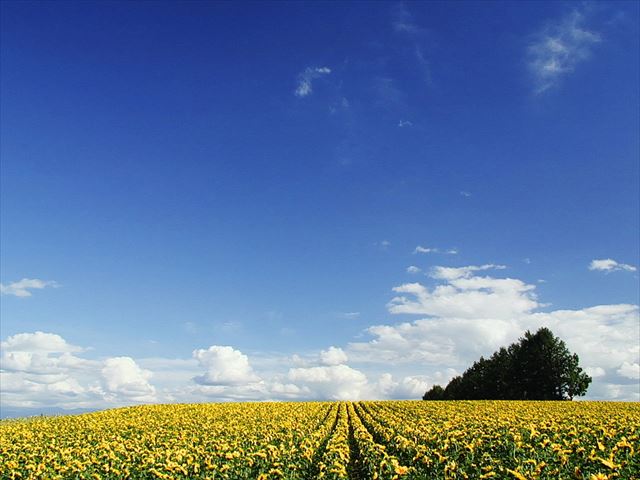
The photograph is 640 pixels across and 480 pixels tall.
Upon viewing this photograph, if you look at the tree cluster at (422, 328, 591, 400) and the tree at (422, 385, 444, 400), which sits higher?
the tree cluster at (422, 328, 591, 400)

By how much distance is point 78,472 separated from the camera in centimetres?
1498

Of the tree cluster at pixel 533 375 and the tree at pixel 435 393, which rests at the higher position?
the tree cluster at pixel 533 375

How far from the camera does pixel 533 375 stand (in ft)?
276

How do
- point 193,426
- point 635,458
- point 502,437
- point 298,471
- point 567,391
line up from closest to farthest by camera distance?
point 635,458 → point 298,471 → point 502,437 → point 193,426 → point 567,391

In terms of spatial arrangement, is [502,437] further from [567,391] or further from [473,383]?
[473,383]

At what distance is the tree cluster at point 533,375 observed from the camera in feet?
267

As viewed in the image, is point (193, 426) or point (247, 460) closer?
point (247, 460)

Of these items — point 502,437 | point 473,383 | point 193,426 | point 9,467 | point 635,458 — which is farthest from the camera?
point 473,383

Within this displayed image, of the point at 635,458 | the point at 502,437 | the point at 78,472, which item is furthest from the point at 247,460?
the point at 635,458

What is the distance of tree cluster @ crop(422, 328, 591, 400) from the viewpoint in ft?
267

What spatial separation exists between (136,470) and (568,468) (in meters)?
12.3

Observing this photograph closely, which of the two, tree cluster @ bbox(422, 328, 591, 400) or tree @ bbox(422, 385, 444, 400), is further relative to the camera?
tree @ bbox(422, 385, 444, 400)

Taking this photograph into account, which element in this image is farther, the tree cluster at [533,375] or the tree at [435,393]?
the tree at [435,393]

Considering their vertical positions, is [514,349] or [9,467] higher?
[514,349]
